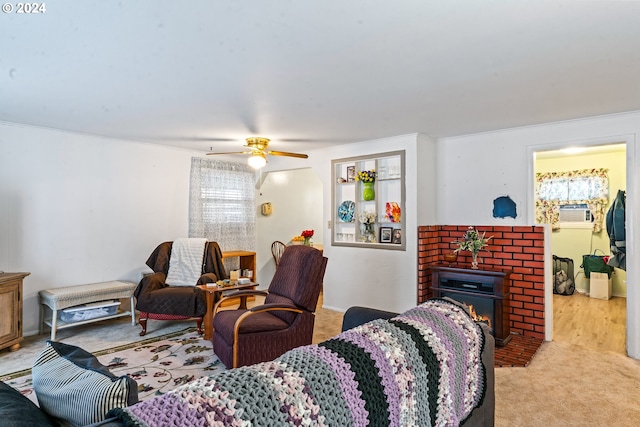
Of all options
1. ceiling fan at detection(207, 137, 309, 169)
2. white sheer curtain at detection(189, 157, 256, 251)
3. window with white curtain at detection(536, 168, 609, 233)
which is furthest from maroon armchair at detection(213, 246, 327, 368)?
window with white curtain at detection(536, 168, 609, 233)

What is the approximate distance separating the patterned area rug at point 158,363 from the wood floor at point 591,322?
369 centimetres

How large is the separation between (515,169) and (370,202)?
1.78 metres

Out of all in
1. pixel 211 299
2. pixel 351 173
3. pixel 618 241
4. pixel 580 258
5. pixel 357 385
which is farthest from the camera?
pixel 580 258

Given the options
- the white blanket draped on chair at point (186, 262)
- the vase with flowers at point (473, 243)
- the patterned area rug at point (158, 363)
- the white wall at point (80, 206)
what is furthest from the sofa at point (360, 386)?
the white wall at point (80, 206)

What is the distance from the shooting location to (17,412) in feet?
2.72

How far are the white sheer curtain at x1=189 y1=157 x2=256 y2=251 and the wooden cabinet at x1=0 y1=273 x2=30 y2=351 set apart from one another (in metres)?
2.19

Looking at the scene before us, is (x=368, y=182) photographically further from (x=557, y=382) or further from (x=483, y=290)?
(x=557, y=382)

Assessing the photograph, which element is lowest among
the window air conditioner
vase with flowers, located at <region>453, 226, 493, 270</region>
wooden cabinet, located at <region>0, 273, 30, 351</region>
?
wooden cabinet, located at <region>0, 273, 30, 351</region>

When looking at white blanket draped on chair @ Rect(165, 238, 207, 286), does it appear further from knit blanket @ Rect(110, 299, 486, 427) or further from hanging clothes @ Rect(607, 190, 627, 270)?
hanging clothes @ Rect(607, 190, 627, 270)

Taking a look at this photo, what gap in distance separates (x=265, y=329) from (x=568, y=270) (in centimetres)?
552

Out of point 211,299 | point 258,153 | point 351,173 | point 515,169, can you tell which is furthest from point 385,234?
point 211,299

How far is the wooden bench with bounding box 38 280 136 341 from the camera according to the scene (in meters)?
3.79

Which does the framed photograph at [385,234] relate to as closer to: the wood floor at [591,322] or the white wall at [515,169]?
the white wall at [515,169]

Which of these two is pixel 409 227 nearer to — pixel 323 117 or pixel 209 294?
pixel 323 117
